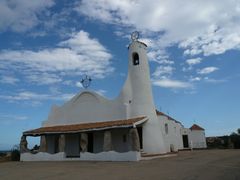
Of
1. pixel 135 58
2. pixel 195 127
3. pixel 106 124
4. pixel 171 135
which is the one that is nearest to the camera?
pixel 106 124

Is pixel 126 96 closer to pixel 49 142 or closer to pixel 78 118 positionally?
Answer: pixel 78 118

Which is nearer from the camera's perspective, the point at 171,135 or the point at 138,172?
the point at 138,172

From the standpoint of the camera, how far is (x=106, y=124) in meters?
21.1

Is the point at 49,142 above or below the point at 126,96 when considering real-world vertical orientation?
below

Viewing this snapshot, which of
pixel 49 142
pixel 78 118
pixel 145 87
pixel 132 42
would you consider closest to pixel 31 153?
pixel 49 142

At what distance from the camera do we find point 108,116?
23297mm

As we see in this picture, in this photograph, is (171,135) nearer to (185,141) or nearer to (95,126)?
(185,141)

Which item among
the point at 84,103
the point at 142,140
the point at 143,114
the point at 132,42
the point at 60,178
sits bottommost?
the point at 60,178

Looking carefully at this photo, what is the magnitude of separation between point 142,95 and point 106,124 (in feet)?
13.1

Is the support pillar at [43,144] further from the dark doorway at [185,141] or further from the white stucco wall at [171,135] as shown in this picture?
the dark doorway at [185,141]

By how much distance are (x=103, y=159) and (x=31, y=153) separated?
7.14 metres

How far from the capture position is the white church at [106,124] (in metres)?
20.9

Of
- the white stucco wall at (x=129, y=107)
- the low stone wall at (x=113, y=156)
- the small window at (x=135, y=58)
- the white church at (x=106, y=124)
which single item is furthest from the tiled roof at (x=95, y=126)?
the small window at (x=135, y=58)

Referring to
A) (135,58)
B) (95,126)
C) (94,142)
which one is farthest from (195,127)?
(95,126)
